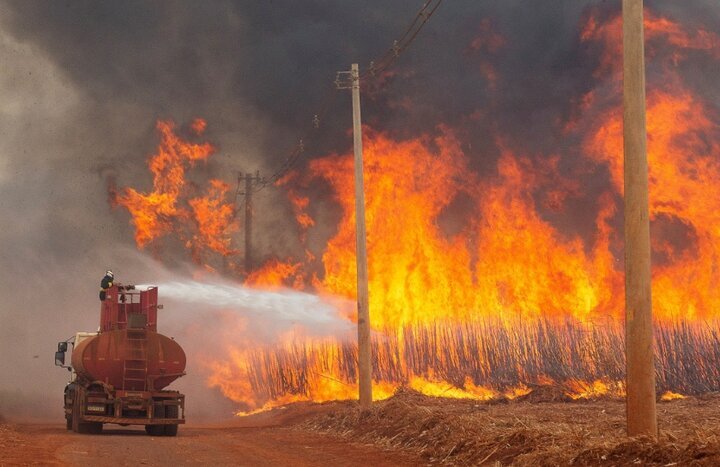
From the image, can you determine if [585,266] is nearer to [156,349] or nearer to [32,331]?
[156,349]

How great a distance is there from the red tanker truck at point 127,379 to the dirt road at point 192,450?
1.10 m

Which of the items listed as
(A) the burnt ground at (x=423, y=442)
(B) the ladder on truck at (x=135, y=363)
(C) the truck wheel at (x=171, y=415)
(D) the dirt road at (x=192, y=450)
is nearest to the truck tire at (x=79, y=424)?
(D) the dirt road at (x=192, y=450)

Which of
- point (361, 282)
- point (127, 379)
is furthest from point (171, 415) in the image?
point (361, 282)

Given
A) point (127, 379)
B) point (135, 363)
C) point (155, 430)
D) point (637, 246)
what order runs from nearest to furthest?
point (637, 246), point (127, 379), point (135, 363), point (155, 430)

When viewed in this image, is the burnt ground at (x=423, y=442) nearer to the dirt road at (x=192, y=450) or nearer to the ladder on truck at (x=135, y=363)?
the dirt road at (x=192, y=450)

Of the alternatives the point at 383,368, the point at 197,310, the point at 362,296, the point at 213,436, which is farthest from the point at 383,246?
the point at 213,436

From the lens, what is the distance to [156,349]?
100 ft

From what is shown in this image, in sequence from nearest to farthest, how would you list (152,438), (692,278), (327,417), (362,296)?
(152,438)
(362,296)
(327,417)
(692,278)

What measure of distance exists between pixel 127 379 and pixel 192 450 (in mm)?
7452

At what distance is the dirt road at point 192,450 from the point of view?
20081 mm

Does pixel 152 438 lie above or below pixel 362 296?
below

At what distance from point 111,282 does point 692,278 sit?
80.4 feet

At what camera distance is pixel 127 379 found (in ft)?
98.3

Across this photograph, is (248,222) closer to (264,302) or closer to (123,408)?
(264,302)
